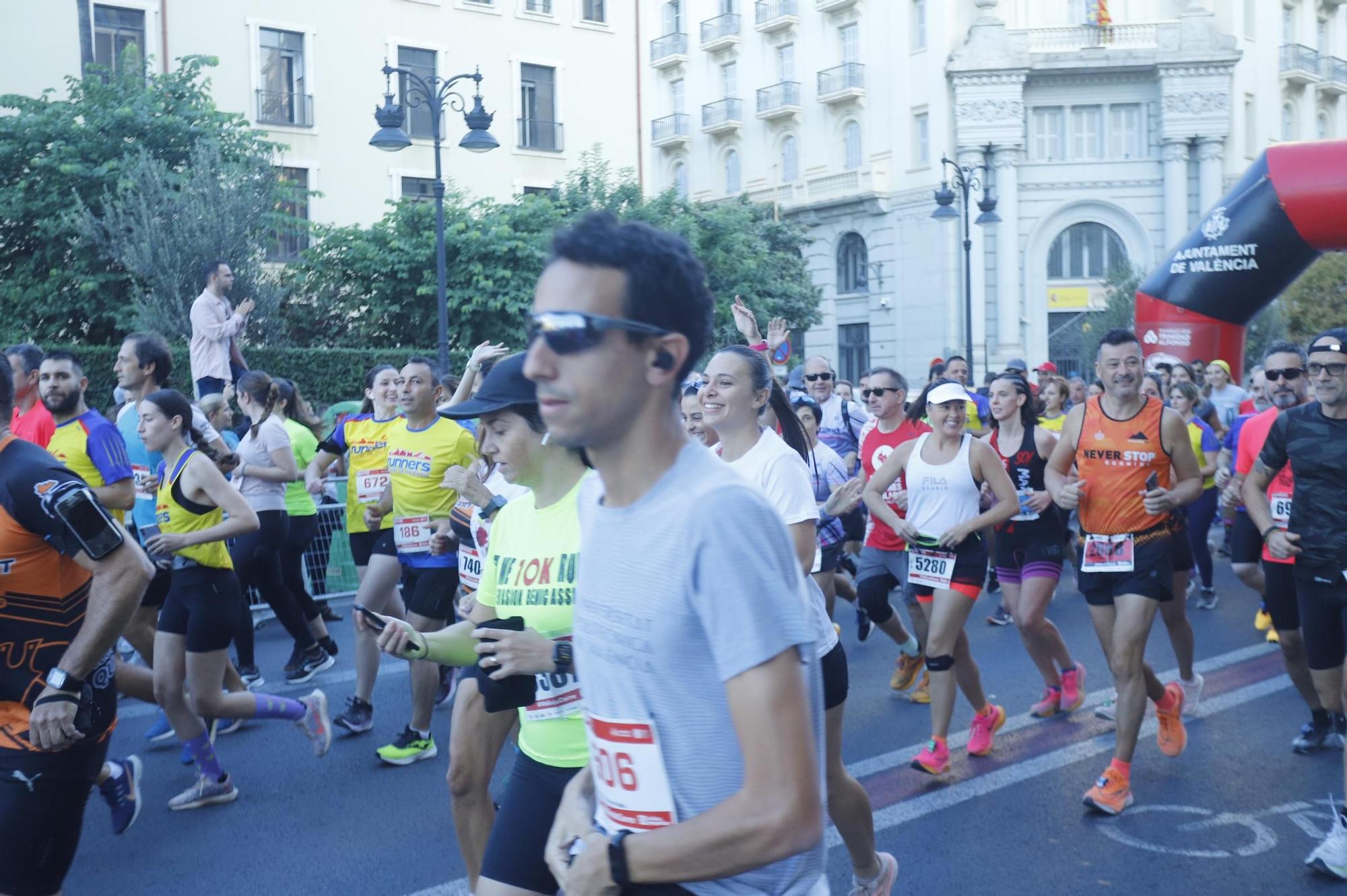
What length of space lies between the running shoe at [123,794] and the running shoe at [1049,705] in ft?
14.9

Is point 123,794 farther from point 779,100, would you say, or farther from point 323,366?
point 779,100

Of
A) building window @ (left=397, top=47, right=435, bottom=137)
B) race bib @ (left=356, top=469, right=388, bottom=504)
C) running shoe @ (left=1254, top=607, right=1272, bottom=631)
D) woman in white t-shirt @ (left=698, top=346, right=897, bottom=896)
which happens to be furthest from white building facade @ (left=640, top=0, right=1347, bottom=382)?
woman in white t-shirt @ (left=698, top=346, right=897, bottom=896)

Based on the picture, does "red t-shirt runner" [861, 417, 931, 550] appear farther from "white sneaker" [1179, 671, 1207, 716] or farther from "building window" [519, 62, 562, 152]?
"building window" [519, 62, 562, 152]

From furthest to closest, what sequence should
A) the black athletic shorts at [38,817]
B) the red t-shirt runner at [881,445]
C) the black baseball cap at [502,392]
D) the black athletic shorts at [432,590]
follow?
1. the red t-shirt runner at [881,445]
2. the black athletic shorts at [432,590]
3. the black baseball cap at [502,392]
4. the black athletic shorts at [38,817]

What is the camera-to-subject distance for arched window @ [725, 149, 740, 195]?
49.3m

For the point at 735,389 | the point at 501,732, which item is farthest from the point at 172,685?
the point at 735,389

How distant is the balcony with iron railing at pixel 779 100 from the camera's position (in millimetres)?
46406

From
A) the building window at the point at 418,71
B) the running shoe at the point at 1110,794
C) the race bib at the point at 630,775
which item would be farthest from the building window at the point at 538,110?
the race bib at the point at 630,775

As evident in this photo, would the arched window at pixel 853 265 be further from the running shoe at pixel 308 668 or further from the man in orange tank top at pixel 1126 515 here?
the man in orange tank top at pixel 1126 515

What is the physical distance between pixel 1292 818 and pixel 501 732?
3465mm

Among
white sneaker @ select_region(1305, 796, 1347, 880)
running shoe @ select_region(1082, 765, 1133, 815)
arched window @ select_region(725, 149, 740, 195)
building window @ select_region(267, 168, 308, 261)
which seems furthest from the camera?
arched window @ select_region(725, 149, 740, 195)

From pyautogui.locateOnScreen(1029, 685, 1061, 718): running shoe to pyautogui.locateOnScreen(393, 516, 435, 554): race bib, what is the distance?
3.41 meters

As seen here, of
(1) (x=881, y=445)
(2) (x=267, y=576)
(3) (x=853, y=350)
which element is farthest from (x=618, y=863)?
(3) (x=853, y=350)

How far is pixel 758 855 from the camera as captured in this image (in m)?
1.75
